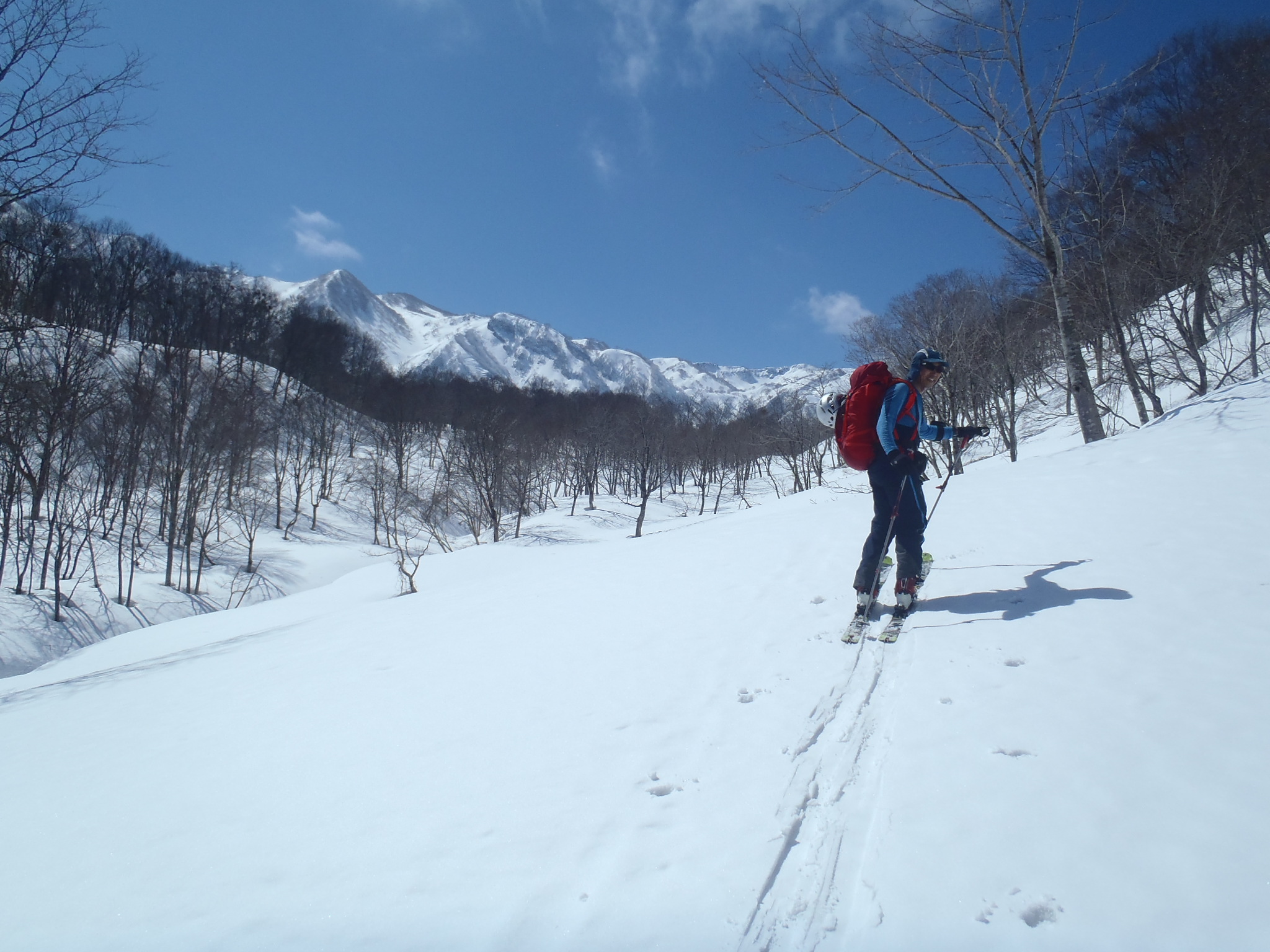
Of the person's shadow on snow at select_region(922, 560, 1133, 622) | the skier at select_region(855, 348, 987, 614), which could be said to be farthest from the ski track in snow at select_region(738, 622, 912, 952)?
the person's shadow on snow at select_region(922, 560, 1133, 622)

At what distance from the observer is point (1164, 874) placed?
1.76 m

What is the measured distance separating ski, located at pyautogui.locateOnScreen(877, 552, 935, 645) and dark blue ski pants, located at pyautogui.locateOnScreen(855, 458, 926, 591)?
107 millimetres

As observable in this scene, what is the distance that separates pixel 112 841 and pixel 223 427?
31835 millimetres

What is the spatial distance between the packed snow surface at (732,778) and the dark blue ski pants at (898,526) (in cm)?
39

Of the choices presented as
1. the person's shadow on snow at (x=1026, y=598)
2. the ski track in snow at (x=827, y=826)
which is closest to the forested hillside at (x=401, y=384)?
the person's shadow on snow at (x=1026, y=598)

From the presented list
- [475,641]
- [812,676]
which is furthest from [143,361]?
[812,676]

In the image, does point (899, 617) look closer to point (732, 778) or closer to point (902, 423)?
point (902, 423)

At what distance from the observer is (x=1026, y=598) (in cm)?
407

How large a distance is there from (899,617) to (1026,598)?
942 millimetres

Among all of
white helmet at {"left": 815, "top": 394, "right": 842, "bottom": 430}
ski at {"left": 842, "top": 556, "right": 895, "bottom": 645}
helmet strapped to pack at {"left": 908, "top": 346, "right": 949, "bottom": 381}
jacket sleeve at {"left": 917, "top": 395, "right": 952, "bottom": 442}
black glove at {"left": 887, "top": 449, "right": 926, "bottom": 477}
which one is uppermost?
helmet strapped to pack at {"left": 908, "top": 346, "right": 949, "bottom": 381}

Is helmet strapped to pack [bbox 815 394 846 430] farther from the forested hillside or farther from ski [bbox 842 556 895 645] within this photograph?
the forested hillside

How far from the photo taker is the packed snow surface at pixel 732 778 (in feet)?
6.18

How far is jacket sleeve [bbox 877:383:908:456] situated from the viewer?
4.26 metres

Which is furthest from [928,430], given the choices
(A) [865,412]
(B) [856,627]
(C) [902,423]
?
(B) [856,627]
